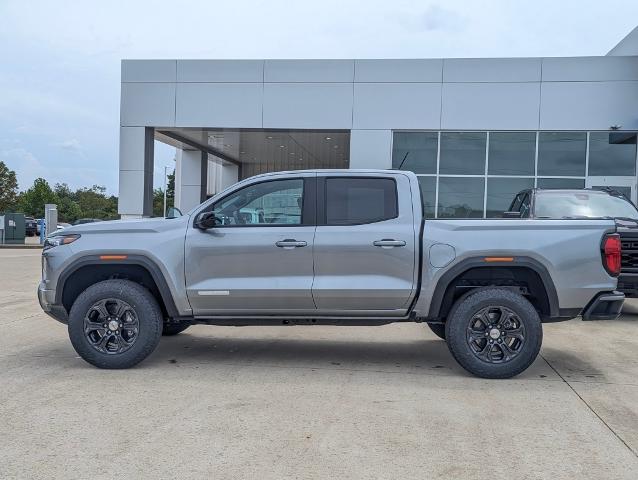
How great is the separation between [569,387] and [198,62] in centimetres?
1511

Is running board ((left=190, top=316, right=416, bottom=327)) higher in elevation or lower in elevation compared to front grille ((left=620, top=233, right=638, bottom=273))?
lower

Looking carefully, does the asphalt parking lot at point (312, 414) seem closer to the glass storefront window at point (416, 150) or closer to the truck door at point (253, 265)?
the truck door at point (253, 265)

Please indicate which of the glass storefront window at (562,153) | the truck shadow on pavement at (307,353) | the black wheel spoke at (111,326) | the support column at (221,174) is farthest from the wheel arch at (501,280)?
the support column at (221,174)

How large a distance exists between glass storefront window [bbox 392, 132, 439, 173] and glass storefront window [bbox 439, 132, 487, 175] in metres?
0.28

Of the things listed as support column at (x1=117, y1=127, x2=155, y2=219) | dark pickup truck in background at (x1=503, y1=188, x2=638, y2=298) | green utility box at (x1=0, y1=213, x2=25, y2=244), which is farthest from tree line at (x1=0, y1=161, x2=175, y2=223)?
dark pickup truck in background at (x1=503, y1=188, x2=638, y2=298)

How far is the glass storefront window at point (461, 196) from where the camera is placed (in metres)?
17.5

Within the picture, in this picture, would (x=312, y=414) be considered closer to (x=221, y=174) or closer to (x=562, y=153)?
(x=562, y=153)

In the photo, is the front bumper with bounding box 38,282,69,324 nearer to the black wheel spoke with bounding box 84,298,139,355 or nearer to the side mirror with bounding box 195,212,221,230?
the black wheel spoke with bounding box 84,298,139,355

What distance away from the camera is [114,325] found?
611 centimetres

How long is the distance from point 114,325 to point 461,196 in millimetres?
13125

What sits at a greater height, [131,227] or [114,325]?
[131,227]

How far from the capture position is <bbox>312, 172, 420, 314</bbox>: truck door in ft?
19.5

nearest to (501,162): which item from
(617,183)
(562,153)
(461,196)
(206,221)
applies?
(461,196)

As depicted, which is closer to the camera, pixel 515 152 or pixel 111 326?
pixel 111 326
